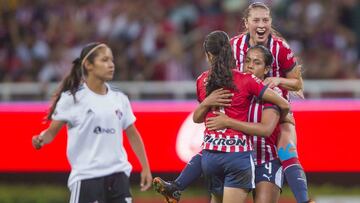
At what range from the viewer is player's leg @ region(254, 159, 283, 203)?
8562 mm

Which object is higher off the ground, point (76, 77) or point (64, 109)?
point (76, 77)

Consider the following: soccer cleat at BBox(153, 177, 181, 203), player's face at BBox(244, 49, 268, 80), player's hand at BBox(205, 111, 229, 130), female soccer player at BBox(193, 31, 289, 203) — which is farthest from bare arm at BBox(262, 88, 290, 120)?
soccer cleat at BBox(153, 177, 181, 203)

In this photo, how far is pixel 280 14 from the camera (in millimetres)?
17547

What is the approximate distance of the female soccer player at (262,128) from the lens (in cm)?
822

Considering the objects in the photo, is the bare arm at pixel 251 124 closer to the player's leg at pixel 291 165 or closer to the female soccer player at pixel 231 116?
the female soccer player at pixel 231 116

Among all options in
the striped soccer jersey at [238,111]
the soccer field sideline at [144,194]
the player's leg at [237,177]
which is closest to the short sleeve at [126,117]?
the striped soccer jersey at [238,111]

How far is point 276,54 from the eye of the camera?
875cm

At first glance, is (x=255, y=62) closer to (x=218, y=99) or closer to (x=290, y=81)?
(x=290, y=81)

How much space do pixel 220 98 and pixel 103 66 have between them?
0.96 m

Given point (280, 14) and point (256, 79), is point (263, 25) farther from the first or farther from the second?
point (280, 14)

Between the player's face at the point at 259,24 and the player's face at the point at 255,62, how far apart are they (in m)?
0.29

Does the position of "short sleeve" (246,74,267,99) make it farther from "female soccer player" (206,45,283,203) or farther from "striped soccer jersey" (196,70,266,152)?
"female soccer player" (206,45,283,203)

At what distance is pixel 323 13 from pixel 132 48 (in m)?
3.05

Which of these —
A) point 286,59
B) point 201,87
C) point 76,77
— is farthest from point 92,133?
point 286,59
